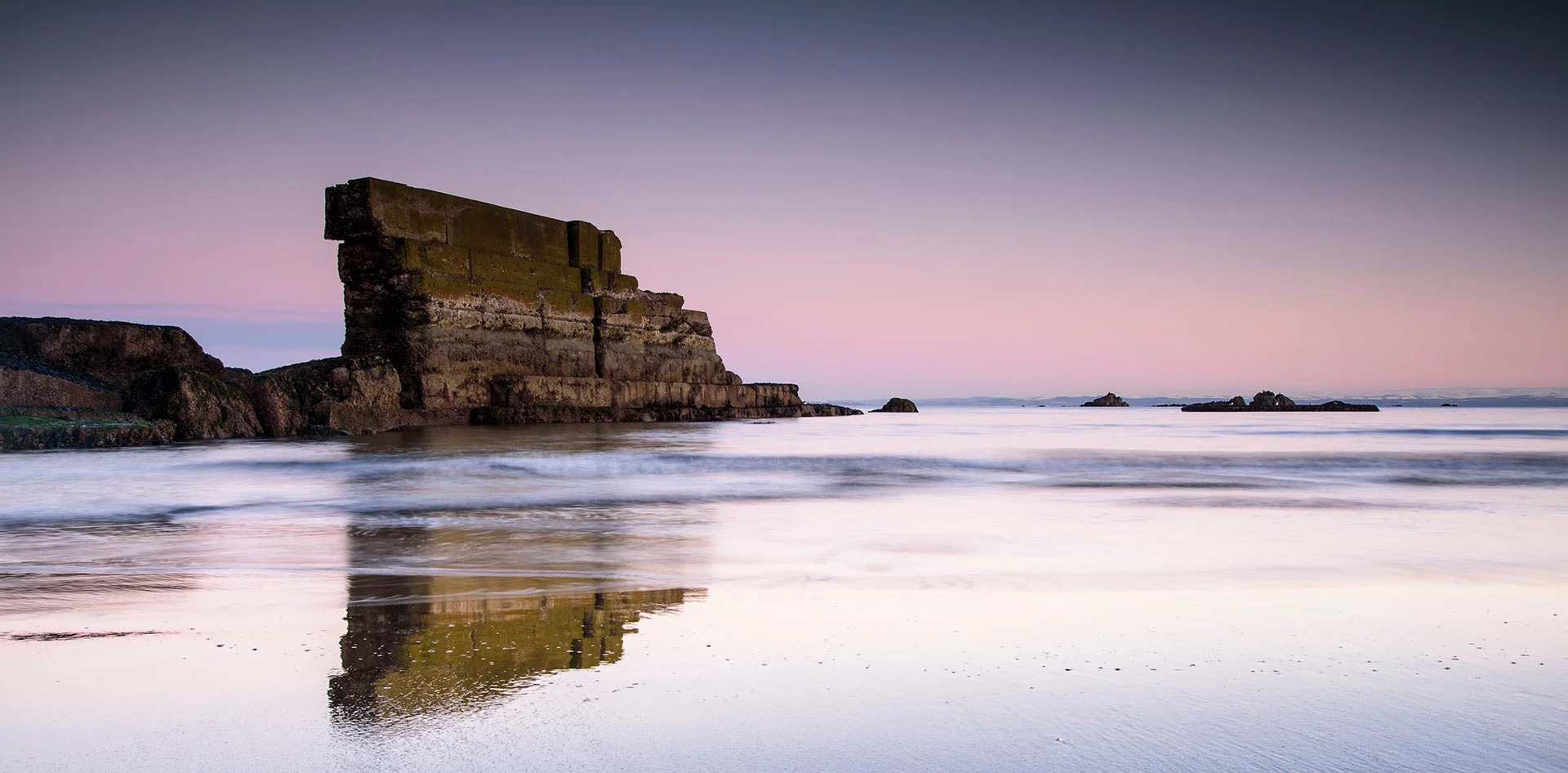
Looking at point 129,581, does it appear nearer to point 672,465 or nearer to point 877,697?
point 877,697

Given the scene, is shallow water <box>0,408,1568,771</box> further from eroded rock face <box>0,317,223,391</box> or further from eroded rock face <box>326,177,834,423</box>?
eroded rock face <box>326,177,834,423</box>

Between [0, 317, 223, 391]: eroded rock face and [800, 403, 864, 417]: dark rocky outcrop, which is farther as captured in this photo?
[800, 403, 864, 417]: dark rocky outcrop

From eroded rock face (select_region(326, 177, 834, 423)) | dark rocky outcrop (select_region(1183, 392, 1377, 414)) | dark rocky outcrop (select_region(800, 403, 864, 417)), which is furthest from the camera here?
dark rocky outcrop (select_region(1183, 392, 1377, 414))

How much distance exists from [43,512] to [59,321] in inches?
218

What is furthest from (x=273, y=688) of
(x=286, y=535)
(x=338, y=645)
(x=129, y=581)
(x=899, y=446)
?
(x=899, y=446)

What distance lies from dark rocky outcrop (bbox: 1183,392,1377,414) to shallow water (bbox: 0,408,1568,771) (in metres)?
23.4

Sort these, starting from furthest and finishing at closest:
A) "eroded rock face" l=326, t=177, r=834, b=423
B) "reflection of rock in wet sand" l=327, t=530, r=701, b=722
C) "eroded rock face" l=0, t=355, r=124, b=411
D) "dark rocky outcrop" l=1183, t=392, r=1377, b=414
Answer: "dark rocky outcrop" l=1183, t=392, r=1377, b=414 < "eroded rock face" l=326, t=177, r=834, b=423 < "eroded rock face" l=0, t=355, r=124, b=411 < "reflection of rock in wet sand" l=327, t=530, r=701, b=722

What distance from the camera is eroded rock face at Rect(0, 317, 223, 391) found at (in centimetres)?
799

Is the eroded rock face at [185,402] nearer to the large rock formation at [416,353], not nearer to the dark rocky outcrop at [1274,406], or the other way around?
the large rock formation at [416,353]

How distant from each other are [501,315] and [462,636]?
10049mm

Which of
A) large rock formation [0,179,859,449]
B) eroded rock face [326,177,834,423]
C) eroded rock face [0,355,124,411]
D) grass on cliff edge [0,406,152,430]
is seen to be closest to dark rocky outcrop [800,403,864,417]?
large rock formation [0,179,859,449]

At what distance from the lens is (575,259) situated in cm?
1301

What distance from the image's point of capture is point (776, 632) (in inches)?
71.8

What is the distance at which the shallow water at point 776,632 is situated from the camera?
48.4 inches
